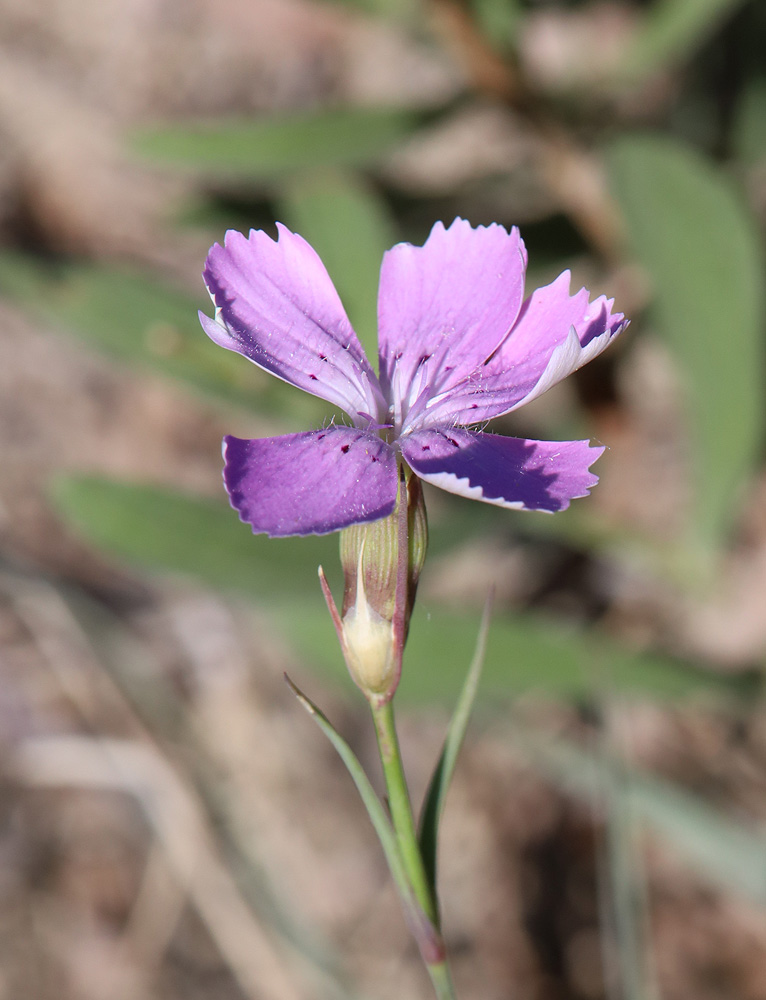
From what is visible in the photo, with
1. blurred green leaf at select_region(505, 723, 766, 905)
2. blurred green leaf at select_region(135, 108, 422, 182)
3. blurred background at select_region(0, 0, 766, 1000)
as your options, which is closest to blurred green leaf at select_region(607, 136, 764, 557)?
blurred background at select_region(0, 0, 766, 1000)

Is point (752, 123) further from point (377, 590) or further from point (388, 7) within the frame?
point (377, 590)

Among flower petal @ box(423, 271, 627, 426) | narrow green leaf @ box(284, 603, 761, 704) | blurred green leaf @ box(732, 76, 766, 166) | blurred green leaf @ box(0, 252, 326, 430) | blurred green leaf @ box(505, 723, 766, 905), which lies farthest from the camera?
blurred green leaf @ box(732, 76, 766, 166)

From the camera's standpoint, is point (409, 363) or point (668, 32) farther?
point (668, 32)

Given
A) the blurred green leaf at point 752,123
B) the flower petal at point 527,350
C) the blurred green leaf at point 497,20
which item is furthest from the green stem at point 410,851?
the blurred green leaf at point 752,123

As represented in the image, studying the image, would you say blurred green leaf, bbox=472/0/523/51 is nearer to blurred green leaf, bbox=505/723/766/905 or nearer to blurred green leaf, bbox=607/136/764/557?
blurred green leaf, bbox=607/136/764/557

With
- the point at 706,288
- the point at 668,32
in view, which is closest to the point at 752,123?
the point at 668,32

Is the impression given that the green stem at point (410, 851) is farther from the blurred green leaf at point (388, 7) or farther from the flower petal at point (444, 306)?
the blurred green leaf at point (388, 7)

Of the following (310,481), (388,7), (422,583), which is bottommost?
(422,583)
